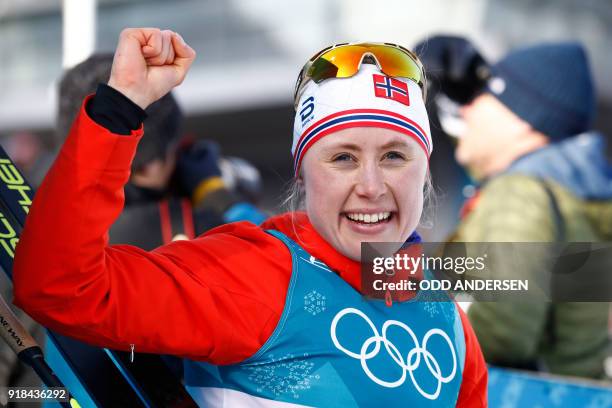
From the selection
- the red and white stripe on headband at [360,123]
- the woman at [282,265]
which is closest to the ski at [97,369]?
the woman at [282,265]

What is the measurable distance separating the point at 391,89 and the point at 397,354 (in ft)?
1.84

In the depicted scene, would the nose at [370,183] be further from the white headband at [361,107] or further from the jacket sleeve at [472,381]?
the jacket sleeve at [472,381]

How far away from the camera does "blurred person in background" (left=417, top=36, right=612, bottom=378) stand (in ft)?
10.1

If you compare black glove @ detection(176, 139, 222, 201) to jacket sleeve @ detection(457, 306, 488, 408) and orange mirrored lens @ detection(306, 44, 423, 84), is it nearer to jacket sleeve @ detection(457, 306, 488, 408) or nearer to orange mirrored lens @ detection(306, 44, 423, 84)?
orange mirrored lens @ detection(306, 44, 423, 84)

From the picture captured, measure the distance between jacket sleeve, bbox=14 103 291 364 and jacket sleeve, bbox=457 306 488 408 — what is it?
52cm

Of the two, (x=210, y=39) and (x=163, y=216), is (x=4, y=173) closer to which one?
(x=163, y=216)

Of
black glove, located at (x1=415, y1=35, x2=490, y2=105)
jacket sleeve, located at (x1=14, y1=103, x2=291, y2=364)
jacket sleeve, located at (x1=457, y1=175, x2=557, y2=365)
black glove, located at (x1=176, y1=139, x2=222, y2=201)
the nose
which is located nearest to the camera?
jacket sleeve, located at (x1=14, y1=103, x2=291, y2=364)

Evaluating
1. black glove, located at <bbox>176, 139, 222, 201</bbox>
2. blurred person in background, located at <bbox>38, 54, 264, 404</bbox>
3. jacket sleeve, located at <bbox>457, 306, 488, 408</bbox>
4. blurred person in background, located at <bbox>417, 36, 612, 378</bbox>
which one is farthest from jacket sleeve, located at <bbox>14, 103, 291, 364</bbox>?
blurred person in background, located at <bbox>417, 36, 612, 378</bbox>

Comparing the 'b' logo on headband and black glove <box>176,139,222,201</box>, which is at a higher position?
the 'b' logo on headband

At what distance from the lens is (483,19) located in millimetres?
16688

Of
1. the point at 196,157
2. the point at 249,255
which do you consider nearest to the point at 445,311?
the point at 249,255

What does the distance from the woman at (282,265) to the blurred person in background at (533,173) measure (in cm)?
113

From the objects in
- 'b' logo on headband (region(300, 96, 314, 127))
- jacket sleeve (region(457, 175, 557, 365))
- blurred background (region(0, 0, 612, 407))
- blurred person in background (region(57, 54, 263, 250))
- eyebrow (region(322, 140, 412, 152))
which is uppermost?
'b' logo on headband (region(300, 96, 314, 127))

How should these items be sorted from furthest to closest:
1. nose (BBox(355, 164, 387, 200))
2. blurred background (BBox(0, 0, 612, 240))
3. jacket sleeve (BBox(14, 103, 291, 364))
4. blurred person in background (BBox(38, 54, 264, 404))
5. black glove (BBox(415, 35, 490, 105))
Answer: blurred background (BBox(0, 0, 612, 240)) → black glove (BBox(415, 35, 490, 105)) → blurred person in background (BBox(38, 54, 264, 404)) → nose (BBox(355, 164, 387, 200)) → jacket sleeve (BBox(14, 103, 291, 364))
